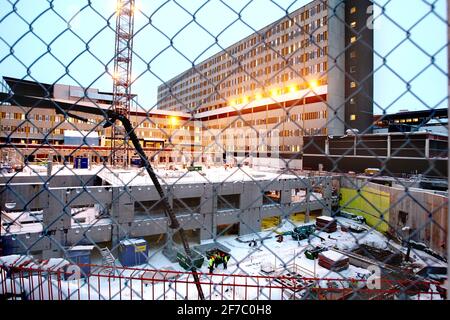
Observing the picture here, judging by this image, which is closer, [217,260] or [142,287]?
[142,287]

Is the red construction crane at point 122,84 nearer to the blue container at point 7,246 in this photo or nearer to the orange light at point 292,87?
the blue container at point 7,246

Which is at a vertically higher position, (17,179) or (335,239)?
(17,179)

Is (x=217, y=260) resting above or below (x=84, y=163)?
below

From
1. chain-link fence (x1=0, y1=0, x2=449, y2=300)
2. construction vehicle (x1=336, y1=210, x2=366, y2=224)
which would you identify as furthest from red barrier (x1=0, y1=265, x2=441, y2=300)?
construction vehicle (x1=336, y1=210, x2=366, y2=224)

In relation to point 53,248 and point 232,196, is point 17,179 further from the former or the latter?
point 232,196

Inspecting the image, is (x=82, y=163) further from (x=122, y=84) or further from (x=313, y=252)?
(x=122, y=84)

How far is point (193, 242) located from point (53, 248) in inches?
215

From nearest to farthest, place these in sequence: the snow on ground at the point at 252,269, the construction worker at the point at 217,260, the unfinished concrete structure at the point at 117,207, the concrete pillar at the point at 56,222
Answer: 1. the snow on ground at the point at 252,269
2. the unfinished concrete structure at the point at 117,207
3. the concrete pillar at the point at 56,222
4. the construction worker at the point at 217,260

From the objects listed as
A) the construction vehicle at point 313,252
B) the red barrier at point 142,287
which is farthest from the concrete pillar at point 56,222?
the construction vehicle at point 313,252

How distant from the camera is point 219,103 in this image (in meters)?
34.5

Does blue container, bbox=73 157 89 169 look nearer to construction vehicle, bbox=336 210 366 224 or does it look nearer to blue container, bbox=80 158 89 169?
blue container, bbox=80 158 89 169

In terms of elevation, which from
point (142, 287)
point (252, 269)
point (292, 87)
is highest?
point (292, 87)

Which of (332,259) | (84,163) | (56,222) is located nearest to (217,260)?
(332,259)
